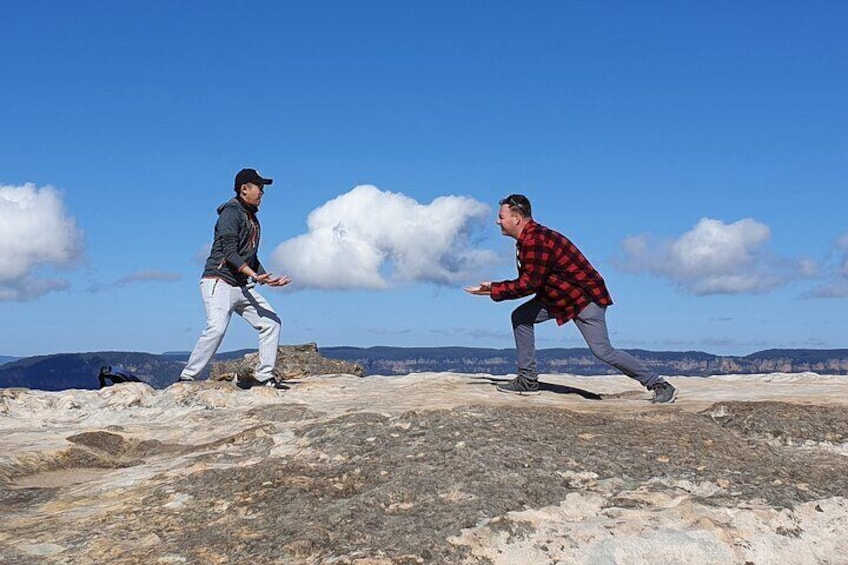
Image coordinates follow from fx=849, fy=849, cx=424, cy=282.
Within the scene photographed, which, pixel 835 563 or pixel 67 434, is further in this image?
pixel 67 434

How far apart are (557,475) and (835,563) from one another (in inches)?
84.2

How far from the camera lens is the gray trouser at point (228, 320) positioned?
1229 centimetres

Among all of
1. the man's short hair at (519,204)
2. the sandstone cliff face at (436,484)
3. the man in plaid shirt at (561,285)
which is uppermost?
the man's short hair at (519,204)

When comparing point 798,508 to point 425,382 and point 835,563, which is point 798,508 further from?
point 425,382

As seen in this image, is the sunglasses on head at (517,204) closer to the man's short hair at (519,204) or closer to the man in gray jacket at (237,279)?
the man's short hair at (519,204)

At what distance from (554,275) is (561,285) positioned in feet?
0.54

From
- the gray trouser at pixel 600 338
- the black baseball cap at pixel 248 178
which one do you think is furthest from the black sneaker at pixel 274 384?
the gray trouser at pixel 600 338

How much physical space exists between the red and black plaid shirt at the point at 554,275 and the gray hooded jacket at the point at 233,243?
3699 mm

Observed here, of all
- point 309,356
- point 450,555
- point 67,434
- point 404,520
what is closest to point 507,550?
point 450,555

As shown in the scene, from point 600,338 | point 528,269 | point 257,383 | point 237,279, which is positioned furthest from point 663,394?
point 237,279

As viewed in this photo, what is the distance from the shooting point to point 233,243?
472 inches

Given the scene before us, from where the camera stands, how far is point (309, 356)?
20656 millimetres

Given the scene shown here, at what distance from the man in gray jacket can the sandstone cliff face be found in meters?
1.76

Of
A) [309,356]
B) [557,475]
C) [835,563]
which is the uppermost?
[309,356]
